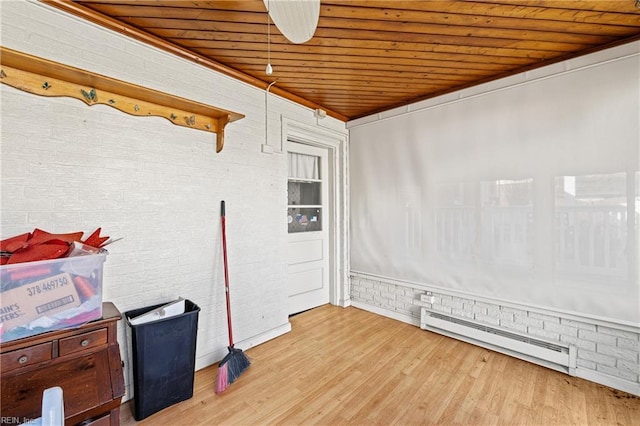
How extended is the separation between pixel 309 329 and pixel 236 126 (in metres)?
2.23

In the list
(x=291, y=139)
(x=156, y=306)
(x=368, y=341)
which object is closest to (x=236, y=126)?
(x=291, y=139)

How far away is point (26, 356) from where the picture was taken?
47.4 inches

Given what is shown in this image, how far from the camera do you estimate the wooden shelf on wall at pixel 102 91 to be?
144 centimetres

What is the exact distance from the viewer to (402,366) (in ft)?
7.59

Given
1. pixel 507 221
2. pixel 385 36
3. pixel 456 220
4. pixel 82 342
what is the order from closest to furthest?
1. pixel 82 342
2. pixel 385 36
3. pixel 507 221
4. pixel 456 220

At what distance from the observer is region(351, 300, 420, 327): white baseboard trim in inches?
123

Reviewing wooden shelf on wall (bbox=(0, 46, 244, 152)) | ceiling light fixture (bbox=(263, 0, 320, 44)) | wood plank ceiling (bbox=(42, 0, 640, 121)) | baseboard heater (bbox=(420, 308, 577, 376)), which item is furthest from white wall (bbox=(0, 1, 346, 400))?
baseboard heater (bbox=(420, 308, 577, 376))

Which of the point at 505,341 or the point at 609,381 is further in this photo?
the point at 505,341

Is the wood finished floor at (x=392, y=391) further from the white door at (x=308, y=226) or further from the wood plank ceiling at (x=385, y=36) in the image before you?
the wood plank ceiling at (x=385, y=36)

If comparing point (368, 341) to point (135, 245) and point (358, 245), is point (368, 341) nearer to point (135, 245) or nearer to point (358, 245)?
point (358, 245)

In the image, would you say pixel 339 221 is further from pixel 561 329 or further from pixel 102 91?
pixel 102 91

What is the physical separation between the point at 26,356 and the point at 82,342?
0.62ft

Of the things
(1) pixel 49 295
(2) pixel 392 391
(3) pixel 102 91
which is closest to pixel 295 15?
(3) pixel 102 91

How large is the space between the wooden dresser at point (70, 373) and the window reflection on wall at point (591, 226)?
125 inches
